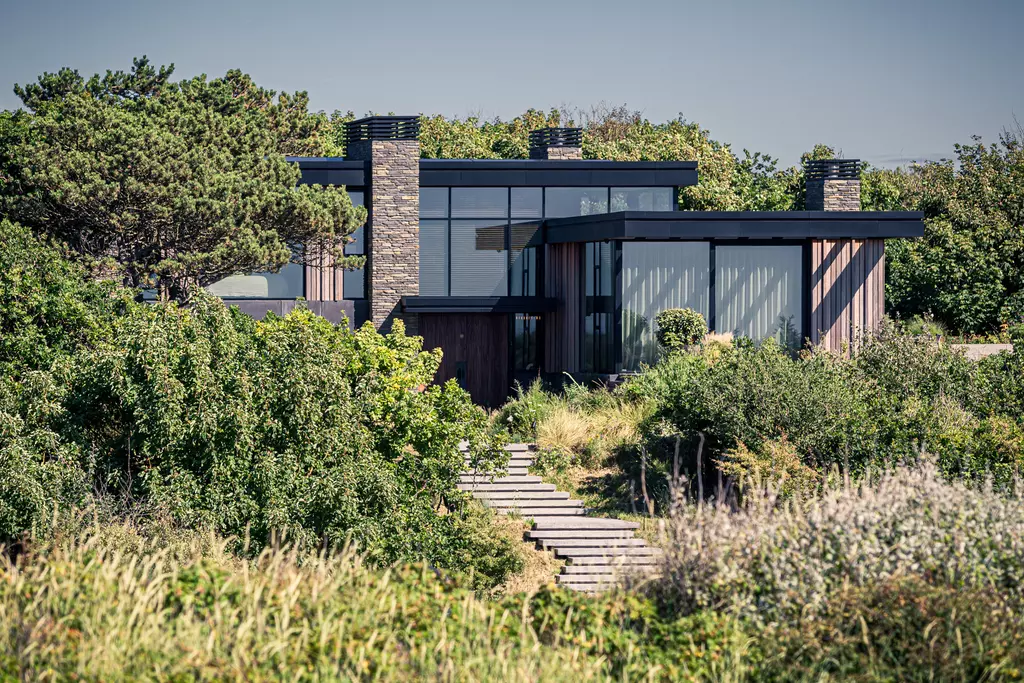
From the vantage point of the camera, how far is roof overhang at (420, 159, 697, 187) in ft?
83.1

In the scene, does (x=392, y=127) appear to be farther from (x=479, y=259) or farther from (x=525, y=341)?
(x=525, y=341)

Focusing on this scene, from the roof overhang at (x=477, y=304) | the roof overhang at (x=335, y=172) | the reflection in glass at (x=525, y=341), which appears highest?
the roof overhang at (x=335, y=172)

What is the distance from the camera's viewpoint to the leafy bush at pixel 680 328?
21938 mm

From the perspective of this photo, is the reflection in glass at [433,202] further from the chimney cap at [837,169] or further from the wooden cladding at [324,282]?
the chimney cap at [837,169]

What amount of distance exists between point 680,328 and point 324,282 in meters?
8.06

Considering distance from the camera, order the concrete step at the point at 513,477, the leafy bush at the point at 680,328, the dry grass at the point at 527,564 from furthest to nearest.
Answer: the leafy bush at the point at 680,328, the concrete step at the point at 513,477, the dry grass at the point at 527,564

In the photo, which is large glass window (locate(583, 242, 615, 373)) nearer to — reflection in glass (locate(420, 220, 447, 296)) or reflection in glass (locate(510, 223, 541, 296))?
reflection in glass (locate(510, 223, 541, 296))

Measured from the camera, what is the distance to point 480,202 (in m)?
25.6

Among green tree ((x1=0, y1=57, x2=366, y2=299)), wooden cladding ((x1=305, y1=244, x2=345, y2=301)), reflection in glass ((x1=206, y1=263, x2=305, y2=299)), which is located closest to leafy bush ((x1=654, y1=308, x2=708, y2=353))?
green tree ((x1=0, y1=57, x2=366, y2=299))

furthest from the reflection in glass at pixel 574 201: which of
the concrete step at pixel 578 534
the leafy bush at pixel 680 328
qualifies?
the concrete step at pixel 578 534

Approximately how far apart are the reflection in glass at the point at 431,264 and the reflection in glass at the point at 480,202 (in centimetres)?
69

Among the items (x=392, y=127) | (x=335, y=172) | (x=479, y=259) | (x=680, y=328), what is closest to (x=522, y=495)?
(x=680, y=328)

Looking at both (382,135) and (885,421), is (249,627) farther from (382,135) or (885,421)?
(382,135)

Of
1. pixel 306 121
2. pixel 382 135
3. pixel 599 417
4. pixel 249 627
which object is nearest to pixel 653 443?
pixel 599 417
